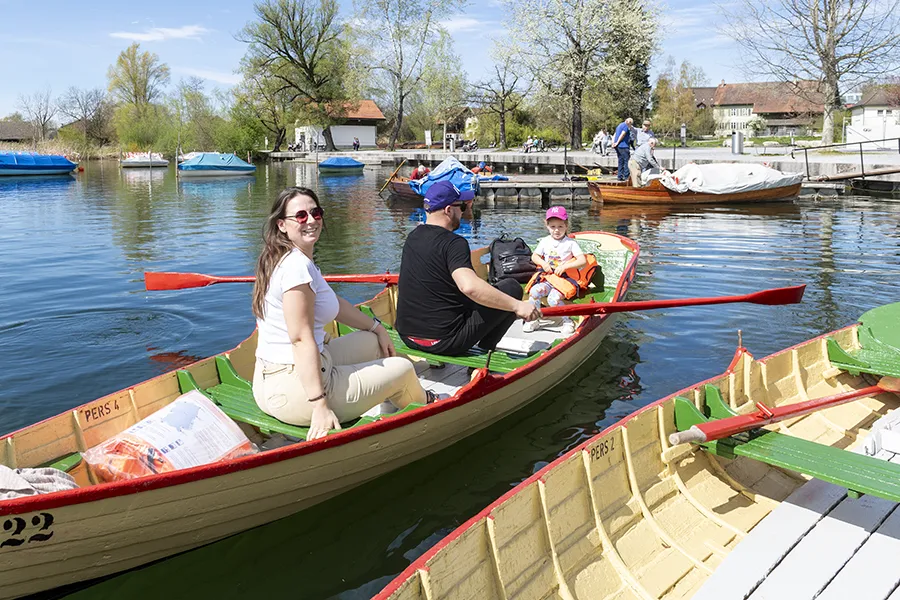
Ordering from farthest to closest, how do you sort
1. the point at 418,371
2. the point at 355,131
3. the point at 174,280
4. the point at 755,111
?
the point at 755,111, the point at 355,131, the point at 174,280, the point at 418,371

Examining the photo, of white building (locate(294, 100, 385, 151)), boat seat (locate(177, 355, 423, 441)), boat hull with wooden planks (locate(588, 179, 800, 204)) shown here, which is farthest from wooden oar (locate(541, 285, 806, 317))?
white building (locate(294, 100, 385, 151))

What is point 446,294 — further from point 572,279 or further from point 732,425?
point 572,279

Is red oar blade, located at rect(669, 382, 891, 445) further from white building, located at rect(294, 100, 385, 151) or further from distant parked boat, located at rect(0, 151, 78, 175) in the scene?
white building, located at rect(294, 100, 385, 151)

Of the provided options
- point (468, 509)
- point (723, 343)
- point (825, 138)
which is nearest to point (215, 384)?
point (468, 509)

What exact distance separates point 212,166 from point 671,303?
136 ft

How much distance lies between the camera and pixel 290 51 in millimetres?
58969

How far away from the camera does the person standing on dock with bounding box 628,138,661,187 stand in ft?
76.6

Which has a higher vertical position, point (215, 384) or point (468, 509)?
point (215, 384)

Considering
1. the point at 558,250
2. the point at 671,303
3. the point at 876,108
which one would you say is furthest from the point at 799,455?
the point at 876,108

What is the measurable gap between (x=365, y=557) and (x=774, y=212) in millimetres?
19989

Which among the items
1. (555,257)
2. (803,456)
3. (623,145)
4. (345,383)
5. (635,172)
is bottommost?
(803,456)

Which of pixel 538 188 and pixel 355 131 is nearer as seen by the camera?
pixel 538 188

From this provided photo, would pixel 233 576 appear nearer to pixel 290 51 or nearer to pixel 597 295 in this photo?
pixel 597 295

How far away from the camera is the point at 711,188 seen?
74.4 ft
